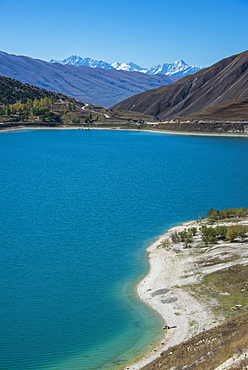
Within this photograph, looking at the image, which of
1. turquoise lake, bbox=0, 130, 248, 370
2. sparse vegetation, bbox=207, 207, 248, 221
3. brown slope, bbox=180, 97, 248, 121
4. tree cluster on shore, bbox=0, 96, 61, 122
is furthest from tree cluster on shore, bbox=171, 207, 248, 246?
tree cluster on shore, bbox=0, 96, 61, 122

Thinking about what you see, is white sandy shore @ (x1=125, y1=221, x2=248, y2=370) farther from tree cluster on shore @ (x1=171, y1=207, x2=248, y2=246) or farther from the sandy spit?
tree cluster on shore @ (x1=171, y1=207, x2=248, y2=246)

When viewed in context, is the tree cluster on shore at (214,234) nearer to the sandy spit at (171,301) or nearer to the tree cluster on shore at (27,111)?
the sandy spit at (171,301)

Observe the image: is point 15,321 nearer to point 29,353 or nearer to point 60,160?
point 29,353

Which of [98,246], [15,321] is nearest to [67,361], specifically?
[15,321]

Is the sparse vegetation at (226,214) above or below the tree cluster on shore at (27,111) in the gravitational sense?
below

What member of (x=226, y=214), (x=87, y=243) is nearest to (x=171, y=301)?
(x=87, y=243)

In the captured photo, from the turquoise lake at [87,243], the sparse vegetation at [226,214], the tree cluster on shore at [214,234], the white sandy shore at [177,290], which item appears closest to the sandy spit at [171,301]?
the white sandy shore at [177,290]

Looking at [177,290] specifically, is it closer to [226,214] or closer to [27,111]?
[226,214]
